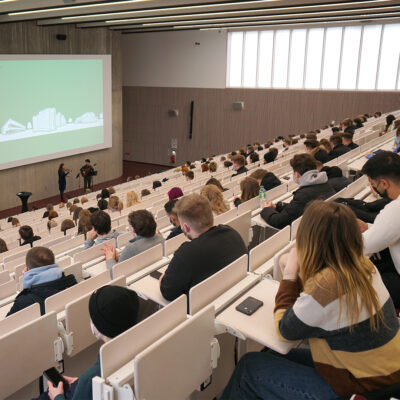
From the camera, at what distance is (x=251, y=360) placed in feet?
8.02

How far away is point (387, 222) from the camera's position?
2.88 m

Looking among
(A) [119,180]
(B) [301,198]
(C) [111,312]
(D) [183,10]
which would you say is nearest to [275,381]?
(C) [111,312]

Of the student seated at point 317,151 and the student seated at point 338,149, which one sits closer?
the student seated at point 317,151

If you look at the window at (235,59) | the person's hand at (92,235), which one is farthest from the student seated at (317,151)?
the window at (235,59)

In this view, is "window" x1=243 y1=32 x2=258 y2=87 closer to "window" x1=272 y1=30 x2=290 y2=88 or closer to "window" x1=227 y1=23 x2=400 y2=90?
"window" x1=227 y1=23 x2=400 y2=90

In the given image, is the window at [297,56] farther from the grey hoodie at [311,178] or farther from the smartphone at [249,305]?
the smartphone at [249,305]

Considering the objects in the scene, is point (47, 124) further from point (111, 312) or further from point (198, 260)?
point (111, 312)

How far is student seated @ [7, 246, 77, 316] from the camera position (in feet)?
11.8

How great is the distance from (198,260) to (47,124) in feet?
48.8

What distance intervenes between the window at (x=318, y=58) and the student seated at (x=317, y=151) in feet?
39.8

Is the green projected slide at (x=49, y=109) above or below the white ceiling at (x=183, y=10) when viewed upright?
below

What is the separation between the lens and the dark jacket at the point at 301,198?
482 centimetres

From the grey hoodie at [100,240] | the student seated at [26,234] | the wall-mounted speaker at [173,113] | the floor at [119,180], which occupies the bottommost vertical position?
the floor at [119,180]

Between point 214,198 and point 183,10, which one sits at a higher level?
point 183,10
